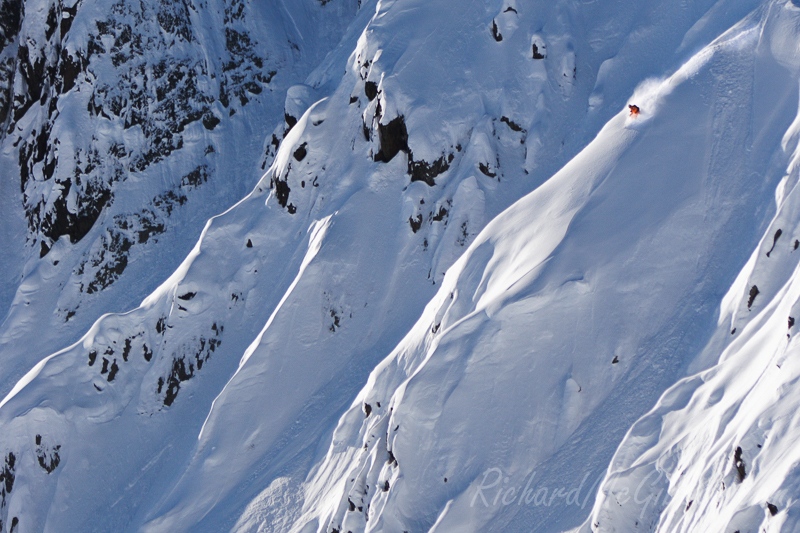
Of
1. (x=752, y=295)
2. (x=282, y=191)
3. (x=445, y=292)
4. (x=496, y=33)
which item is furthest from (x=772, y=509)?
(x=282, y=191)

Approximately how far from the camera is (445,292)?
26312 mm

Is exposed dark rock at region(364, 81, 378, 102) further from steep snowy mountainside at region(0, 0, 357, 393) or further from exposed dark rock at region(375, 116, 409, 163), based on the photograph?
steep snowy mountainside at region(0, 0, 357, 393)

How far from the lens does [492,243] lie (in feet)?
84.6

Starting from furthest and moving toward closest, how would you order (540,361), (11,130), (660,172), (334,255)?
1. (11,130)
2. (334,255)
3. (660,172)
4. (540,361)

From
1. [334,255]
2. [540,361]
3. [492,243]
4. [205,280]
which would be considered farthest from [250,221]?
[540,361]

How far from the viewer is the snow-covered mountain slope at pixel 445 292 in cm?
2084

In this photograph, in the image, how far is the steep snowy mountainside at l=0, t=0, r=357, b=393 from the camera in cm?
4128

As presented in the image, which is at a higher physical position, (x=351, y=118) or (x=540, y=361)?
(x=351, y=118)

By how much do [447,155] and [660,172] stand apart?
1138cm

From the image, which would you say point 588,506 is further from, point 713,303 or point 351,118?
point 351,118

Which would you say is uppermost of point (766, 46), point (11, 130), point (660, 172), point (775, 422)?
point (11, 130)

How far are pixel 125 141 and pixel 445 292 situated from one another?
89.5ft
